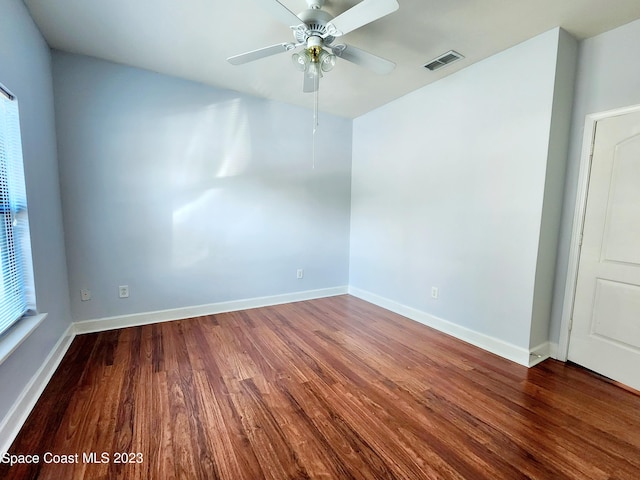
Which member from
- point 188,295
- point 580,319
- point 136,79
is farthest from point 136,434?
point 580,319

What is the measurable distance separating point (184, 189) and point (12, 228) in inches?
59.1

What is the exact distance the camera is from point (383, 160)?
366cm

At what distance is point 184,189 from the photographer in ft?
10.2

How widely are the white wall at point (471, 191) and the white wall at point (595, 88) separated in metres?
0.15

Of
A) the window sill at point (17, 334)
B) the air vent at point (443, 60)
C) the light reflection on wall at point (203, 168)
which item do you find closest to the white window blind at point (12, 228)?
the window sill at point (17, 334)

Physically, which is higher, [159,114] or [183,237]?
[159,114]

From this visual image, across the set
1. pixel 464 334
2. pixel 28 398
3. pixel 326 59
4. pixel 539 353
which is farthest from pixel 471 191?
pixel 28 398

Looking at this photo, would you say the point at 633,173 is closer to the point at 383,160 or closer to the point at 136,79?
the point at 383,160

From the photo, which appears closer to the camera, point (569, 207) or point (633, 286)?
point (633, 286)

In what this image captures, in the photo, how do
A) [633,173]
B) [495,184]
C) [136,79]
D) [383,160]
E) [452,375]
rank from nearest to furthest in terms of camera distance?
[633,173]
[452,375]
[495,184]
[136,79]
[383,160]

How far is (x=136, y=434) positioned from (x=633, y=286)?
3398mm

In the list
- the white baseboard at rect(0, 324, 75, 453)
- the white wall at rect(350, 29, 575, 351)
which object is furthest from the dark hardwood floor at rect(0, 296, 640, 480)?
the white wall at rect(350, 29, 575, 351)

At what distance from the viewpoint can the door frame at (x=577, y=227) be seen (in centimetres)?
218

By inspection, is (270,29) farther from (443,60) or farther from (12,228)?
(12,228)
